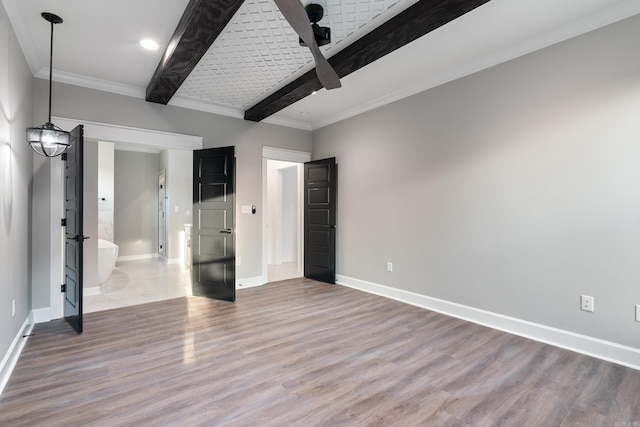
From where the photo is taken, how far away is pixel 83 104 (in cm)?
346

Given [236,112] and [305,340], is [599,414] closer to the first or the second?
[305,340]

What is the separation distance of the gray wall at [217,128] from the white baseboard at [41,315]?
0.62 feet

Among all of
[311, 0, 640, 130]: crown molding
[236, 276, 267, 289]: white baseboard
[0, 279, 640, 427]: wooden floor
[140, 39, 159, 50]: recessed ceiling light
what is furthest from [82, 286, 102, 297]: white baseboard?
[311, 0, 640, 130]: crown molding

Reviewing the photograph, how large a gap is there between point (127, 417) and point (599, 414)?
2.78 meters

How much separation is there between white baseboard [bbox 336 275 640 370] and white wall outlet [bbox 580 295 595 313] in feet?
0.77

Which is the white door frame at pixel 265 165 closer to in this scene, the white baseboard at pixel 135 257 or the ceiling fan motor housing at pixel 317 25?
the ceiling fan motor housing at pixel 317 25

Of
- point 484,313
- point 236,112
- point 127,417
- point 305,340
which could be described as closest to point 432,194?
point 484,313

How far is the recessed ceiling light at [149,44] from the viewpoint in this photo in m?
2.75

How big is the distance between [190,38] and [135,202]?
243 inches

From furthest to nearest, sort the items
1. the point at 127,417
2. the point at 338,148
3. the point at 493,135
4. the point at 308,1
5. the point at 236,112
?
the point at 338,148 < the point at 236,112 < the point at 493,135 < the point at 308,1 < the point at 127,417

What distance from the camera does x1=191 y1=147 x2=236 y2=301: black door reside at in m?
3.98

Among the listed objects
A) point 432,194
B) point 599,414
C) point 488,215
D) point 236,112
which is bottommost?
point 599,414

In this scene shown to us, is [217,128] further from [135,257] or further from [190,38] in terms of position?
[135,257]

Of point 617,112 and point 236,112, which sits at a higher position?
point 236,112
